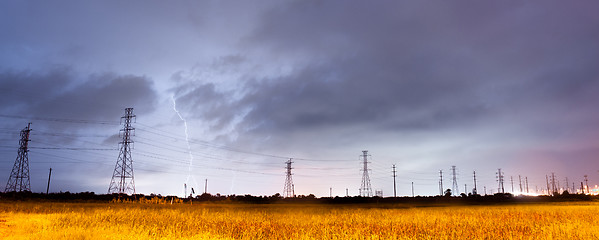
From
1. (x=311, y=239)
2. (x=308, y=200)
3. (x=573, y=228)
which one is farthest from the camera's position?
(x=308, y=200)

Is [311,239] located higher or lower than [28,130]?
lower

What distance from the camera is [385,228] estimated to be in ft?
77.6

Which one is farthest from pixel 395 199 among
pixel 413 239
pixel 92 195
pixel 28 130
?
pixel 413 239

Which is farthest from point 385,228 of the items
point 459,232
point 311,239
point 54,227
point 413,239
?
point 54,227

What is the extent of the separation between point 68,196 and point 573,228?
3399 inches

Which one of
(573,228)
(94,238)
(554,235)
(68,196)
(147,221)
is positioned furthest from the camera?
(68,196)

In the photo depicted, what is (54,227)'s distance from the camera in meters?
20.3

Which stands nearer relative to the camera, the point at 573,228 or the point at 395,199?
the point at 573,228

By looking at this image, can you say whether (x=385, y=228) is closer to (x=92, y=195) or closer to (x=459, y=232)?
(x=459, y=232)

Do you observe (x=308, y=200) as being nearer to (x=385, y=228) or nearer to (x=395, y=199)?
(x=395, y=199)

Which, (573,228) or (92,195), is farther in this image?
(92,195)

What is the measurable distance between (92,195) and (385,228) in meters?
78.8

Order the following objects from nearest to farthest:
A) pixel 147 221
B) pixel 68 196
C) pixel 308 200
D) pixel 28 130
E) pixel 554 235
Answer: pixel 554 235
pixel 147 221
pixel 28 130
pixel 68 196
pixel 308 200

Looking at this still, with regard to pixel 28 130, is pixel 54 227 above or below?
below
